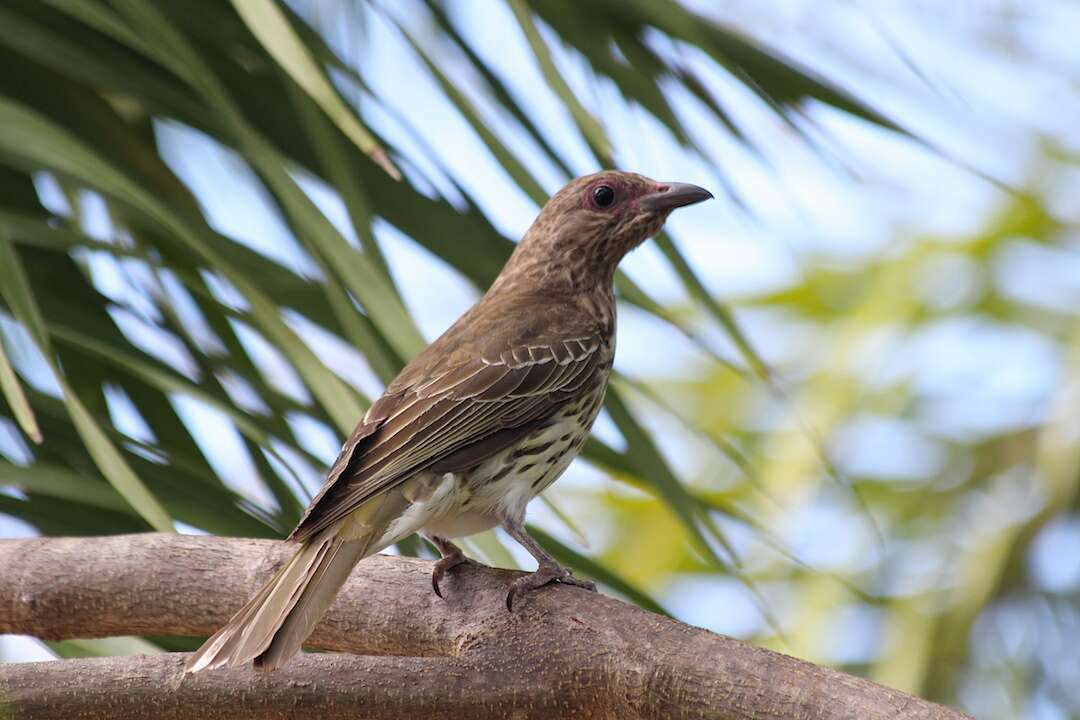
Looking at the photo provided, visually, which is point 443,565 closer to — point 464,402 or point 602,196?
point 464,402

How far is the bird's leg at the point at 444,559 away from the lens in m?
2.52

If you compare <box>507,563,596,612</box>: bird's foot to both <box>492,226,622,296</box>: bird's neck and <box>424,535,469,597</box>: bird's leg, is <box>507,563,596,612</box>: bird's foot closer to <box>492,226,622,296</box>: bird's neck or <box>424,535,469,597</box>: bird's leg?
<box>424,535,469,597</box>: bird's leg

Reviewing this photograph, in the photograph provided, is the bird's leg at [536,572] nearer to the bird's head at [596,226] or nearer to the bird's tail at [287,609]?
the bird's tail at [287,609]

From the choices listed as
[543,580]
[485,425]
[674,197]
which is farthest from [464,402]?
[674,197]

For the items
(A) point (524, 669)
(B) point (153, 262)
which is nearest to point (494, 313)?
(B) point (153, 262)

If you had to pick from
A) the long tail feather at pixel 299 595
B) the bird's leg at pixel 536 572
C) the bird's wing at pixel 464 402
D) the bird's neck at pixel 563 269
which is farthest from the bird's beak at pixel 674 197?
the long tail feather at pixel 299 595

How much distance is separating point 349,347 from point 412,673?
0.61m

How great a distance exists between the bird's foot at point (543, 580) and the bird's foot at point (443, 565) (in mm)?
124

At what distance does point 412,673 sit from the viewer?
7.22 feet

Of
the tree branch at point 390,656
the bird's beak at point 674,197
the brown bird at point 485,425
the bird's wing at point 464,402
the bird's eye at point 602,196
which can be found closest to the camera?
the tree branch at point 390,656

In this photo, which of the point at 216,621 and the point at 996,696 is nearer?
the point at 216,621

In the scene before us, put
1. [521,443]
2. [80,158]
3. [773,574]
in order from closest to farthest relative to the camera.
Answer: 1. [80,158]
2. [521,443]
3. [773,574]

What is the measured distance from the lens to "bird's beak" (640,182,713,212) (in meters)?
3.73

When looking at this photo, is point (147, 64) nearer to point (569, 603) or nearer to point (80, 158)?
point (80, 158)
